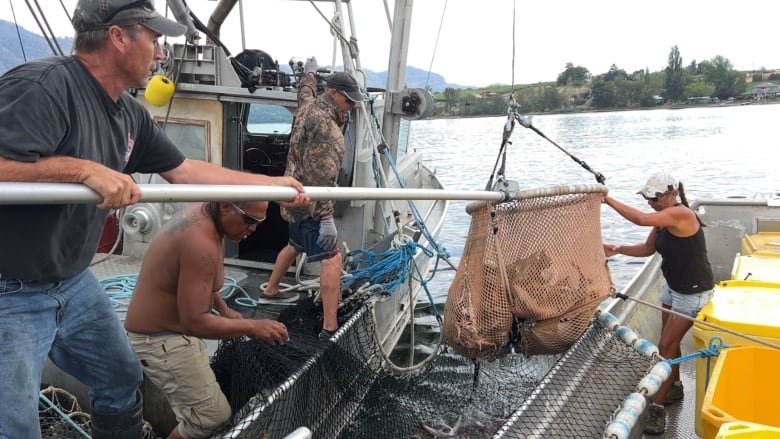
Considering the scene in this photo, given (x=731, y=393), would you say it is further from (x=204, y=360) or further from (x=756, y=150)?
(x=756, y=150)

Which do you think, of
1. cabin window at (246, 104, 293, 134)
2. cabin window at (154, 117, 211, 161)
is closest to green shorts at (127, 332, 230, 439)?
cabin window at (154, 117, 211, 161)

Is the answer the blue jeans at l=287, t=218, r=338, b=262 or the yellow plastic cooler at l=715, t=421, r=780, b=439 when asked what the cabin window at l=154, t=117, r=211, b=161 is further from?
the yellow plastic cooler at l=715, t=421, r=780, b=439

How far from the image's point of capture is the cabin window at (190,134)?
652 cm

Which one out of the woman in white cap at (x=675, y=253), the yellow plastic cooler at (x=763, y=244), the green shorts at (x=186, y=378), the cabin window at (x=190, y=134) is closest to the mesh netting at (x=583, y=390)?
the woman in white cap at (x=675, y=253)

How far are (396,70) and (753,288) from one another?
3.76 meters

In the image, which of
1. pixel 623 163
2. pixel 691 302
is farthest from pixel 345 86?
pixel 623 163

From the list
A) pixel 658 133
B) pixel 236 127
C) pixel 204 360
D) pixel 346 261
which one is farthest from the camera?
pixel 658 133

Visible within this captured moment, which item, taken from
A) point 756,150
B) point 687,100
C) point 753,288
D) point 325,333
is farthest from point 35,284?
point 687,100

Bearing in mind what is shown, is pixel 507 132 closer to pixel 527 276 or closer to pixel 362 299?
pixel 527 276

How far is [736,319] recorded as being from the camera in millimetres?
3893

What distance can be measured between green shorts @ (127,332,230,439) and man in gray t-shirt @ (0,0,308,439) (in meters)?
0.58

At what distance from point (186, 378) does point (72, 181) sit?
183cm

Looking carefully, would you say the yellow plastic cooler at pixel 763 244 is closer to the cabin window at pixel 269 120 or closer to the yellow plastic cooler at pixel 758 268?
the yellow plastic cooler at pixel 758 268

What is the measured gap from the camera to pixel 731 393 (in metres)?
3.46
